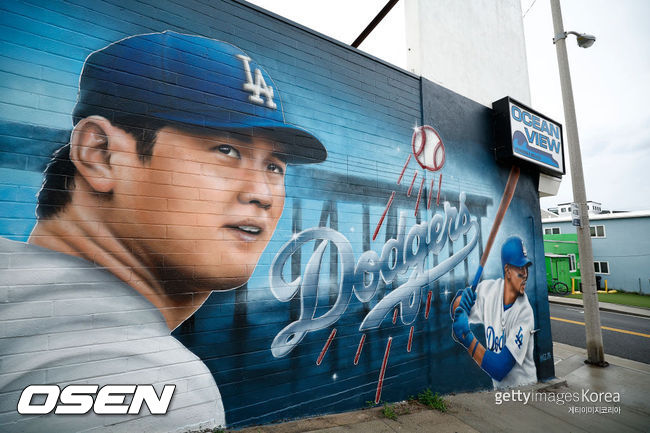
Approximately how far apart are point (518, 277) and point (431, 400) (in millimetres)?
3570

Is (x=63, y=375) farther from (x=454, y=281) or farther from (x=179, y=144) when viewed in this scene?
(x=454, y=281)

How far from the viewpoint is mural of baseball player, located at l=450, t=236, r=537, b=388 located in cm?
573

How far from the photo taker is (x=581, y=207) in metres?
8.03

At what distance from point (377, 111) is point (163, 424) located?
14.9ft

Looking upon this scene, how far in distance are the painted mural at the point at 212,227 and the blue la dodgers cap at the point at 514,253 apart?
166 cm

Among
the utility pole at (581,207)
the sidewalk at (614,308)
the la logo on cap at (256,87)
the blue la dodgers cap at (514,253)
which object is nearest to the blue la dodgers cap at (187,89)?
the la logo on cap at (256,87)

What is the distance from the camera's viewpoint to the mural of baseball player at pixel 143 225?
2.55 metres

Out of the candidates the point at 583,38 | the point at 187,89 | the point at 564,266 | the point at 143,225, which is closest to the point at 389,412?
the point at 143,225

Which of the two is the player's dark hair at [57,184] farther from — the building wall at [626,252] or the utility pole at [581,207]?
the building wall at [626,252]

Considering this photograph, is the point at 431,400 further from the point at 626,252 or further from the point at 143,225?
the point at 626,252

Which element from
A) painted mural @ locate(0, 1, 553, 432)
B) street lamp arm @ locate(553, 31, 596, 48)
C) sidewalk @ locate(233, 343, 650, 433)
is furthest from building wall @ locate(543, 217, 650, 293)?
painted mural @ locate(0, 1, 553, 432)

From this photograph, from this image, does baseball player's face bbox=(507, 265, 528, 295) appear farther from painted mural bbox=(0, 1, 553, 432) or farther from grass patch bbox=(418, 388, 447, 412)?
grass patch bbox=(418, 388, 447, 412)

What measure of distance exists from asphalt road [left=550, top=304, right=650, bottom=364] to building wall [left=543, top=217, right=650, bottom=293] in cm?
900

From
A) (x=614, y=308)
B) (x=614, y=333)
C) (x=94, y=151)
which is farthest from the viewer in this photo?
(x=614, y=308)
